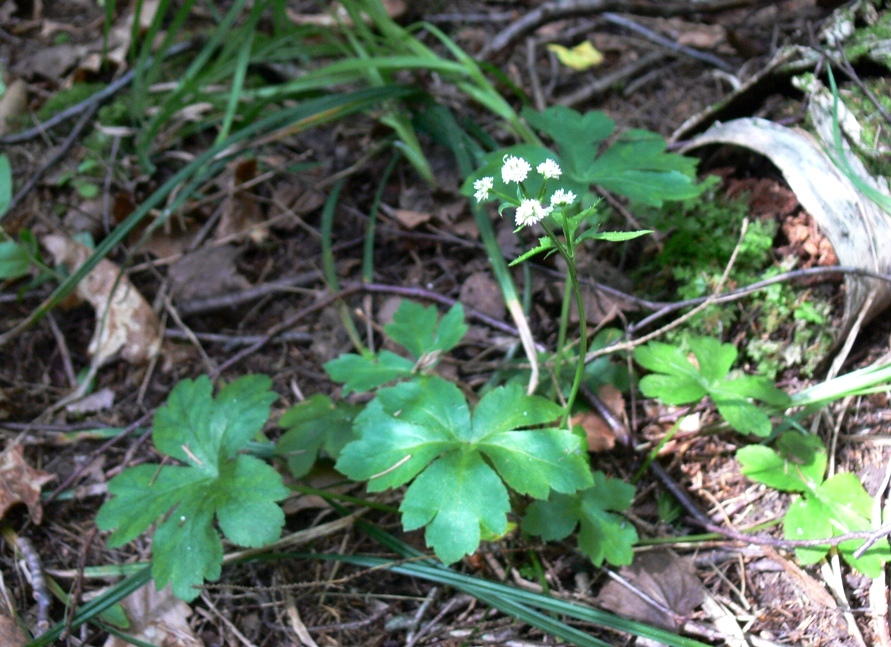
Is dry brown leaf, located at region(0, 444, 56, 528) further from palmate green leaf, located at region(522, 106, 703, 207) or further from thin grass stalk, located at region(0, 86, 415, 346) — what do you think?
palmate green leaf, located at region(522, 106, 703, 207)

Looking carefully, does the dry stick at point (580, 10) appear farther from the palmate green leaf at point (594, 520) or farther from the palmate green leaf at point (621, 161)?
the palmate green leaf at point (594, 520)

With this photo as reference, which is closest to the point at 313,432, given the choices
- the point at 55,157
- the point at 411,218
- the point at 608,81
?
the point at 411,218

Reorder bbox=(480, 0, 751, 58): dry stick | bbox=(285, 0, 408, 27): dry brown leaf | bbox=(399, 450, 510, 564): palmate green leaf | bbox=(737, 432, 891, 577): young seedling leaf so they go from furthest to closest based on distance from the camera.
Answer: bbox=(285, 0, 408, 27): dry brown leaf → bbox=(480, 0, 751, 58): dry stick → bbox=(737, 432, 891, 577): young seedling leaf → bbox=(399, 450, 510, 564): palmate green leaf

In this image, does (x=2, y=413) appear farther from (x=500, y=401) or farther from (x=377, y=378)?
(x=500, y=401)

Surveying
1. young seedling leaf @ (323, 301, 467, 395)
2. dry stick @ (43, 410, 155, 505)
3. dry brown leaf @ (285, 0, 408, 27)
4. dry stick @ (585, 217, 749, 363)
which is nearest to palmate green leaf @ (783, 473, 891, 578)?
dry stick @ (585, 217, 749, 363)

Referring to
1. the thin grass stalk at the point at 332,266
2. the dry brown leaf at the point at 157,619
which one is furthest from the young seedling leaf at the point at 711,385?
the dry brown leaf at the point at 157,619

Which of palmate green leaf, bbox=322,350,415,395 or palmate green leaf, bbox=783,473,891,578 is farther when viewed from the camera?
palmate green leaf, bbox=322,350,415,395
